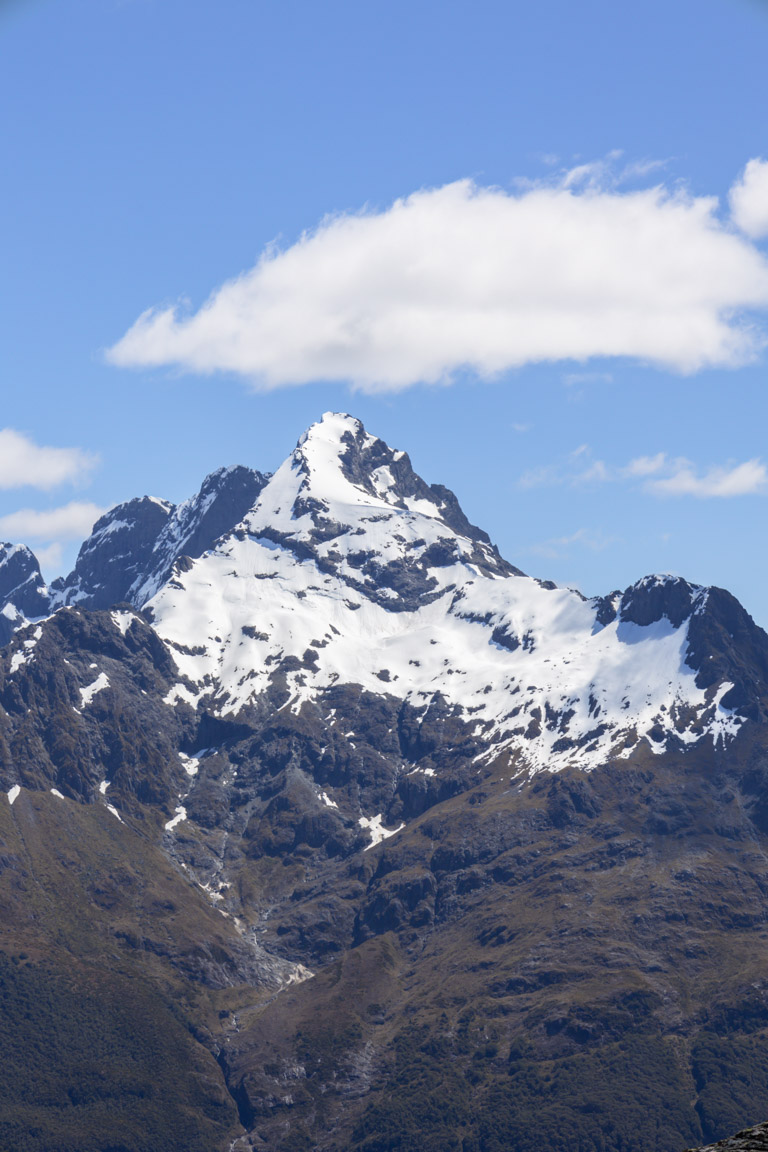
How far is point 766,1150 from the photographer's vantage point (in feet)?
212

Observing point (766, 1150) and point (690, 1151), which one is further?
point (690, 1151)

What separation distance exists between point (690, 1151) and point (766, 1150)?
7.11 meters

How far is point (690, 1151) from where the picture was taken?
70.8 meters
